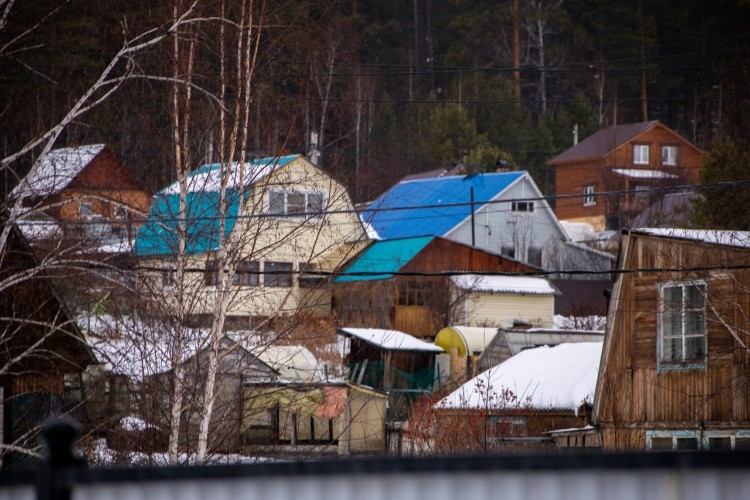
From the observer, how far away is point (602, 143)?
69.9m

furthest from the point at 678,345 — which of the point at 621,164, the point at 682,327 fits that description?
the point at 621,164

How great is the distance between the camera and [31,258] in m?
16.5

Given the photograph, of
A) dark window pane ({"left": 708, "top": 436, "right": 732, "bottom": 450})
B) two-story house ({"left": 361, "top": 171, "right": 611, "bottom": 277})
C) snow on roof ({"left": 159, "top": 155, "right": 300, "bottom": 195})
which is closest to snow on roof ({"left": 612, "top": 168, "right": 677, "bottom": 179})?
two-story house ({"left": 361, "top": 171, "right": 611, "bottom": 277})

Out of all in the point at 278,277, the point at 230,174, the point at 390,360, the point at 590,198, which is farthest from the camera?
the point at 590,198

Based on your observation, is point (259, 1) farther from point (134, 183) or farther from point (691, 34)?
point (691, 34)

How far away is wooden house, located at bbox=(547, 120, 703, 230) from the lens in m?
67.9

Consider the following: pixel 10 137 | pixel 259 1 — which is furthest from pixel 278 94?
pixel 10 137

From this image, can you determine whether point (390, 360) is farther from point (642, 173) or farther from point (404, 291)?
point (642, 173)

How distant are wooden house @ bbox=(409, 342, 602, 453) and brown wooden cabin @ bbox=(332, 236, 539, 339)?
15782 mm

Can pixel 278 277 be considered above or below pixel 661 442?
above

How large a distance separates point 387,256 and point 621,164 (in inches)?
1275

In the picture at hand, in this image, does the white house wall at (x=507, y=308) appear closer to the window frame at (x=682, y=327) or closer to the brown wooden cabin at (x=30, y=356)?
the window frame at (x=682, y=327)

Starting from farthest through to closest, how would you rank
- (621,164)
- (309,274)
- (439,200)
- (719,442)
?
(621,164) < (439,200) < (719,442) < (309,274)

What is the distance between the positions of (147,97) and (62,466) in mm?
12257
